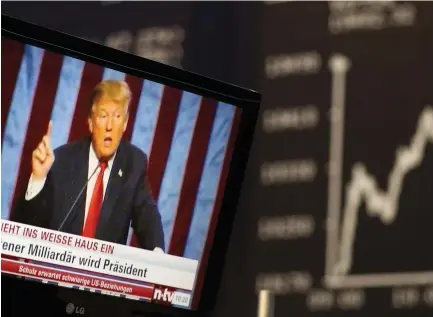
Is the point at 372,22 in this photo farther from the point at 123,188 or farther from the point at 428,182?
the point at 123,188

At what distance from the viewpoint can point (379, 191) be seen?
6.66 feet

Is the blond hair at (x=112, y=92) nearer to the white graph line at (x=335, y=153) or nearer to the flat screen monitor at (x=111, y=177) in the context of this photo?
the flat screen monitor at (x=111, y=177)

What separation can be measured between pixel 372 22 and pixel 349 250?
0.61 metres

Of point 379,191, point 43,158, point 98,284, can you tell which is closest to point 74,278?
point 98,284

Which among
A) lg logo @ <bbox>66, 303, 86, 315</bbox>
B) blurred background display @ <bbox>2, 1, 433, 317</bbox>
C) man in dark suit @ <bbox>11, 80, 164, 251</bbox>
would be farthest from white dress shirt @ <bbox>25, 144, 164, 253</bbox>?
blurred background display @ <bbox>2, 1, 433, 317</bbox>

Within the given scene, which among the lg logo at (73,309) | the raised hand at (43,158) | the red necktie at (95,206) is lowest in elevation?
the lg logo at (73,309)

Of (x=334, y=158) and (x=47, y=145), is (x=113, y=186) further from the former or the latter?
(x=334, y=158)

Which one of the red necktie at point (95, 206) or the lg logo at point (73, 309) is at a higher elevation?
the red necktie at point (95, 206)

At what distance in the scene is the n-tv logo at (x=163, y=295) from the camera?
102 centimetres

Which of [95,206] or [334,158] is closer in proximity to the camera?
[95,206]

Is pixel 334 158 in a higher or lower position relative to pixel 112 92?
higher

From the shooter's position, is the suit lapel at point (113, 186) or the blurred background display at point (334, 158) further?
the blurred background display at point (334, 158)

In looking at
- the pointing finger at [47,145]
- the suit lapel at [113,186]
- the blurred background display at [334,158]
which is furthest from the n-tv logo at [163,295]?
the blurred background display at [334,158]

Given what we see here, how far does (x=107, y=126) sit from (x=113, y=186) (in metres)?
0.07
